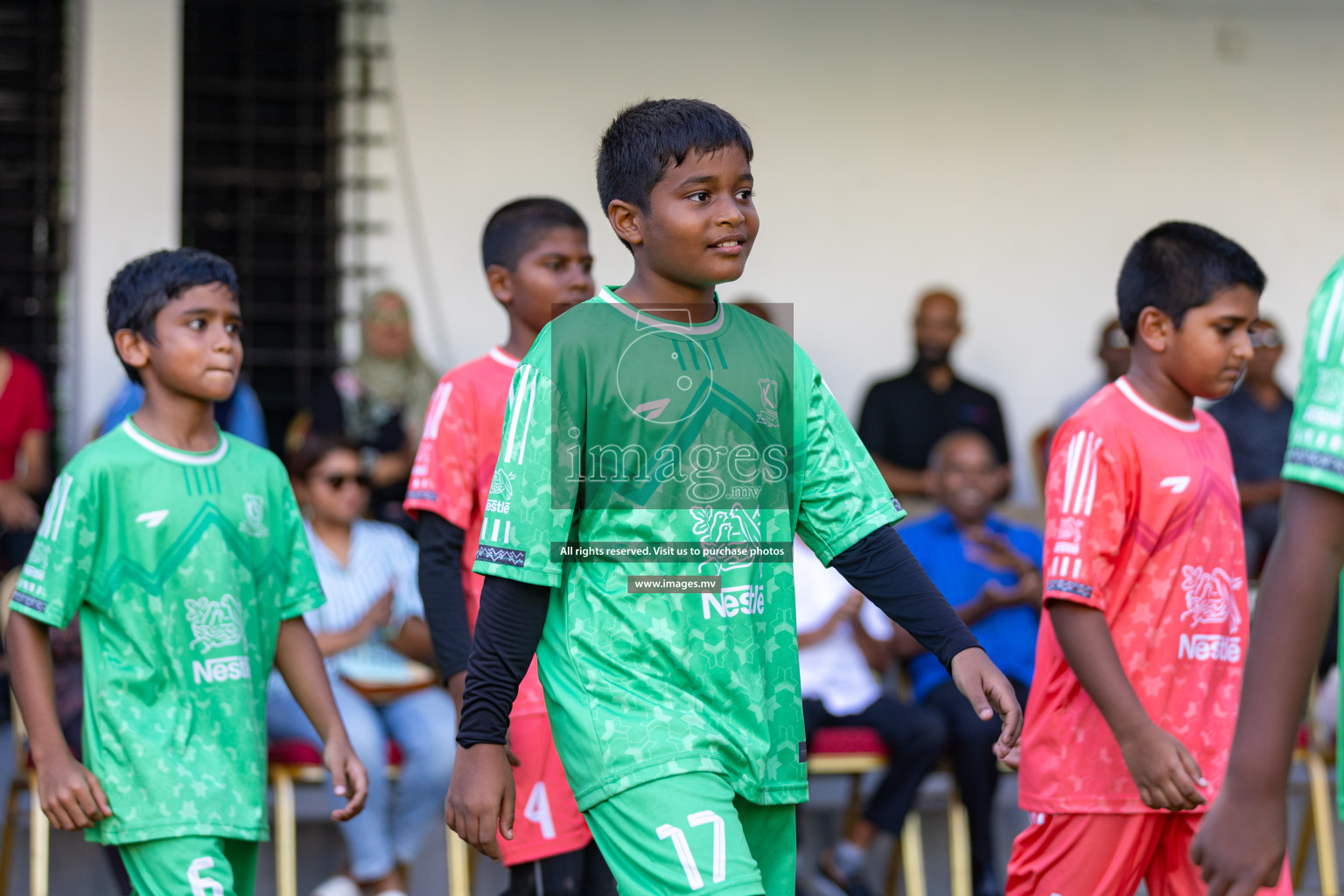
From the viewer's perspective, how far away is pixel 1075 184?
7.48 meters

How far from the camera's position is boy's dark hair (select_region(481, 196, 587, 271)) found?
3.46 m

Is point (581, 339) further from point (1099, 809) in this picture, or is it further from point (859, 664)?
point (859, 664)

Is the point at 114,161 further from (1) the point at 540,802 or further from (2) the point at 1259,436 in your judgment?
(2) the point at 1259,436

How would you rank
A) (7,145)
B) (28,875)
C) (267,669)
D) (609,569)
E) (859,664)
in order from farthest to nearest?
(7,145)
(859,664)
(28,875)
(267,669)
(609,569)

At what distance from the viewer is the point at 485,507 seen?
9.72 ft

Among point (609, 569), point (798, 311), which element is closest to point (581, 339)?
point (609, 569)

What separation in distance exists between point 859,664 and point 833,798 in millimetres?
515

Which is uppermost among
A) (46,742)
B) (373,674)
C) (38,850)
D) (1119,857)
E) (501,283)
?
(501,283)

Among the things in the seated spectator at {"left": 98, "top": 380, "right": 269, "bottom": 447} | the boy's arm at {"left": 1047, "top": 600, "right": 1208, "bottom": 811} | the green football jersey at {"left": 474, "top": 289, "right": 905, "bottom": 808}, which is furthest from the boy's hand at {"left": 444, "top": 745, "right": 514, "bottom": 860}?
the seated spectator at {"left": 98, "top": 380, "right": 269, "bottom": 447}

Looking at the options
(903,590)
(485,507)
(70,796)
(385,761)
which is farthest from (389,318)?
(903,590)

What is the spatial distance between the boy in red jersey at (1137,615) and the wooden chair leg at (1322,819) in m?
2.29

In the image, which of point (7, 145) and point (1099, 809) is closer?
point (1099, 809)

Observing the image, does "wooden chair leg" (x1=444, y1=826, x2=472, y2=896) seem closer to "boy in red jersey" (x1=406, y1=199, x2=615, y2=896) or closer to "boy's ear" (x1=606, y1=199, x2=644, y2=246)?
"boy in red jersey" (x1=406, y1=199, x2=615, y2=896)

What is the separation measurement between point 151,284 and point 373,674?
76.0 inches
